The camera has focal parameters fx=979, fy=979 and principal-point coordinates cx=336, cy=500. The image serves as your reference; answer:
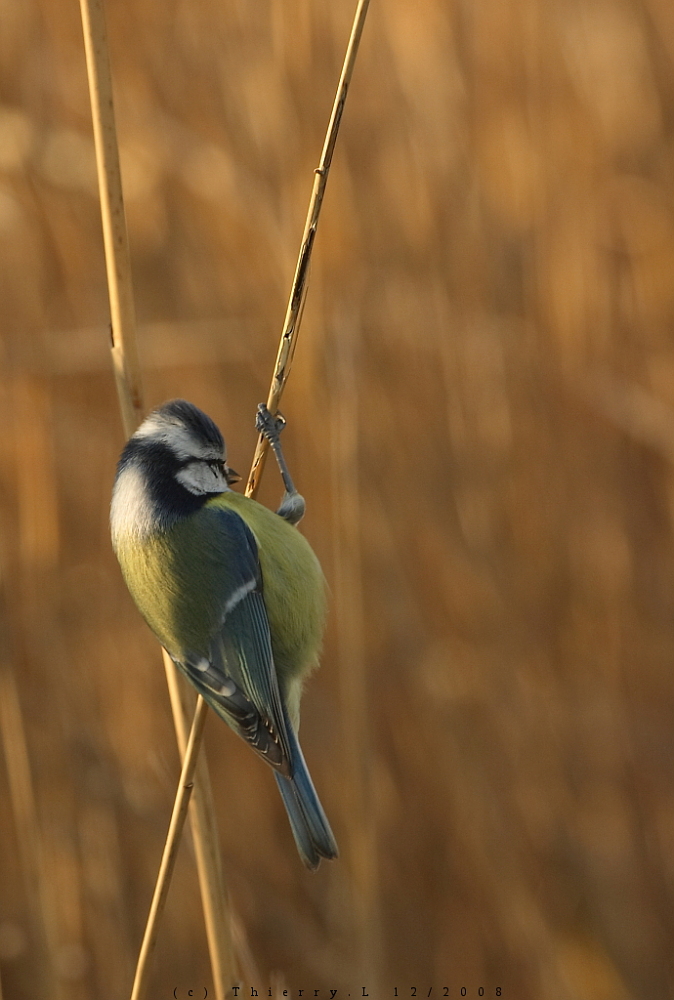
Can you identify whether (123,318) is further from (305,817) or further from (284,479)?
(305,817)

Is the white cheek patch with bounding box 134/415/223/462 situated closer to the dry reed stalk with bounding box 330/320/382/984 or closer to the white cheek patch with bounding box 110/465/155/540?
the white cheek patch with bounding box 110/465/155/540

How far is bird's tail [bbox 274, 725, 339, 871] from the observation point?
98cm

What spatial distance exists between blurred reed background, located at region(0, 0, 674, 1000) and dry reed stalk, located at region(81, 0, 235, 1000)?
583 mm

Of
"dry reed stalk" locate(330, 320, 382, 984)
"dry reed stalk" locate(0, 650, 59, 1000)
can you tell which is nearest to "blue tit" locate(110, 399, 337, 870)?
"dry reed stalk" locate(330, 320, 382, 984)

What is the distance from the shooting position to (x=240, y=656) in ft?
3.57

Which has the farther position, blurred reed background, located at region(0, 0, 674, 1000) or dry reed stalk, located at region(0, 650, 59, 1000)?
blurred reed background, located at region(0, 0, 674, 1000)

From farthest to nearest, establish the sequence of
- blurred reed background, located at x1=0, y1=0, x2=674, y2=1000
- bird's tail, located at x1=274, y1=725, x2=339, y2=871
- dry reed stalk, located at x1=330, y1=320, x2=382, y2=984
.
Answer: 1. blurred reed background, located at x1=0, y1=0, x2=674, y2=1000
2. dry reed stalk, located at x1=330, y1=320, x2=382, y2=984
3. bird's tail, located at x1=274, y1=725, x2=339, y2=871

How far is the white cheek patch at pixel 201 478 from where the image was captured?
1139 mm

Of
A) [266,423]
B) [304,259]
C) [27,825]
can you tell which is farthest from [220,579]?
[27,825]

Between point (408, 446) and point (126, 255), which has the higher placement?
point (126, 255)

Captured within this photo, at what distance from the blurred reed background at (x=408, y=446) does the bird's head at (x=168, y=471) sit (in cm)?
46

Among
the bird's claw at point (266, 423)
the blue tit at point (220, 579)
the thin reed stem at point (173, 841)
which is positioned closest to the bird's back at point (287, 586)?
the blue tit at point (220, 579)

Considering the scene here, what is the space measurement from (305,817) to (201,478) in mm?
404

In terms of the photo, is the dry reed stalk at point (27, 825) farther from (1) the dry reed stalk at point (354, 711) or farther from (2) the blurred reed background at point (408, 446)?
(1) the dry reed stalk at point (354, 711)
